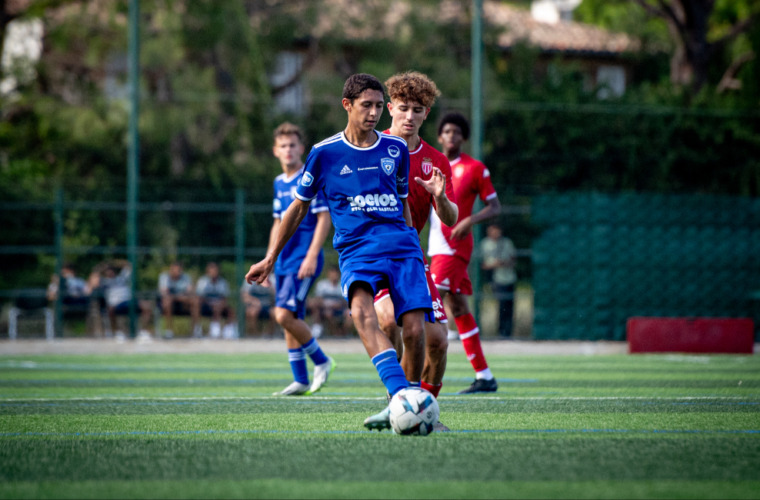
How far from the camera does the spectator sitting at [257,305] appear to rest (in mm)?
17797

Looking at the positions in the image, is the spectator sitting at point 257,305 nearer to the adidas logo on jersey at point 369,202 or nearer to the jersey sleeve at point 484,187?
the jersey sleeve at point 484,187

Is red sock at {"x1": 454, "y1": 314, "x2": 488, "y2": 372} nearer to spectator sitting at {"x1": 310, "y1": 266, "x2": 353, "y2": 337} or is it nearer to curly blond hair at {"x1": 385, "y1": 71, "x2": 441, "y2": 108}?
curly blond hair at {"x1": 385, "y1": 71, "x2": 441, "y2": 108}

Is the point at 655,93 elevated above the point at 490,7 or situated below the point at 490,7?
below

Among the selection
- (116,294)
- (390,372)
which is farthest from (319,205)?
(116,294)

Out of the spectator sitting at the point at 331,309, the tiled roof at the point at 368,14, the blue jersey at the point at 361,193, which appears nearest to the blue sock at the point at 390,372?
the blue jersey at the point at 361,193

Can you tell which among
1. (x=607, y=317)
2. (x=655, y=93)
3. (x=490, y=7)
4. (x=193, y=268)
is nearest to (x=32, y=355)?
(x=193, y=268)

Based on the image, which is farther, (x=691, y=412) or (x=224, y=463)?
(x=691, y=412)

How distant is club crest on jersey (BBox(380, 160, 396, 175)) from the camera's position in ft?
18.7

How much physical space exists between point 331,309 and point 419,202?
445 inches

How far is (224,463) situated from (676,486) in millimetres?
1971

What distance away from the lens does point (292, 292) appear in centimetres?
854

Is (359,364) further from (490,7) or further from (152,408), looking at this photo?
(490,7)

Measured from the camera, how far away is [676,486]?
411cm

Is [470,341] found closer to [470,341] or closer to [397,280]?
[470,341]
